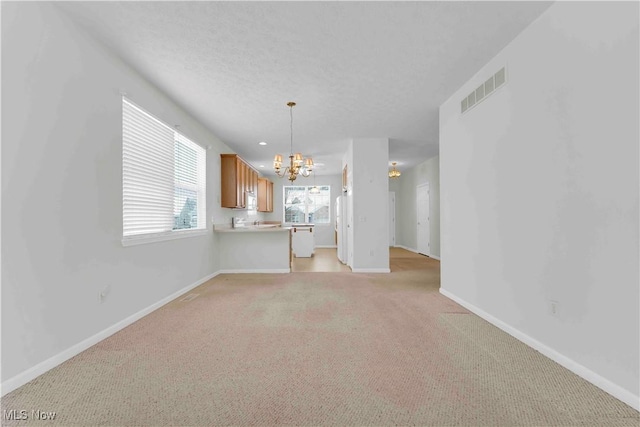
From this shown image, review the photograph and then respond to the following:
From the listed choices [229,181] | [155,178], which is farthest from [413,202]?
[155,178]

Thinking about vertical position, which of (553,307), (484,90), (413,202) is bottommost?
(553,307)

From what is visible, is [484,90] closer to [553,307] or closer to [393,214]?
[553,307]

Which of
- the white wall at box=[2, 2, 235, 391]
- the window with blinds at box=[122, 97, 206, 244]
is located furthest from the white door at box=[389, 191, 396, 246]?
the white wall at box=[2, 2, 235, 391]

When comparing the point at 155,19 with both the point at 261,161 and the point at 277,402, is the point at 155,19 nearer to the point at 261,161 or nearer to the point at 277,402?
the point at 277,402

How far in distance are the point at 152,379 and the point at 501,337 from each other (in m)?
2.94

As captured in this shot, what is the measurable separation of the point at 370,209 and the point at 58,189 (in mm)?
4682

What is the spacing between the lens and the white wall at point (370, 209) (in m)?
5.53

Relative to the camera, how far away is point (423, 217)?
842 centimetres

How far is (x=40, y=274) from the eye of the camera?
6.35 ft

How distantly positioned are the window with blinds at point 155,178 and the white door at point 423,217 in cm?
649

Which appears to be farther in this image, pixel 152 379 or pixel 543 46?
pixel 543 46

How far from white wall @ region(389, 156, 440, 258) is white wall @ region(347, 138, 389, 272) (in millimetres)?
2683

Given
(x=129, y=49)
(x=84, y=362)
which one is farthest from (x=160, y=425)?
(x=129, y=49)

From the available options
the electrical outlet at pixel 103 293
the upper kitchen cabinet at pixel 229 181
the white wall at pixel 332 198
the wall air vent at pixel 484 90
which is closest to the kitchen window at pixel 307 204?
the white wall at pixel 332 198
